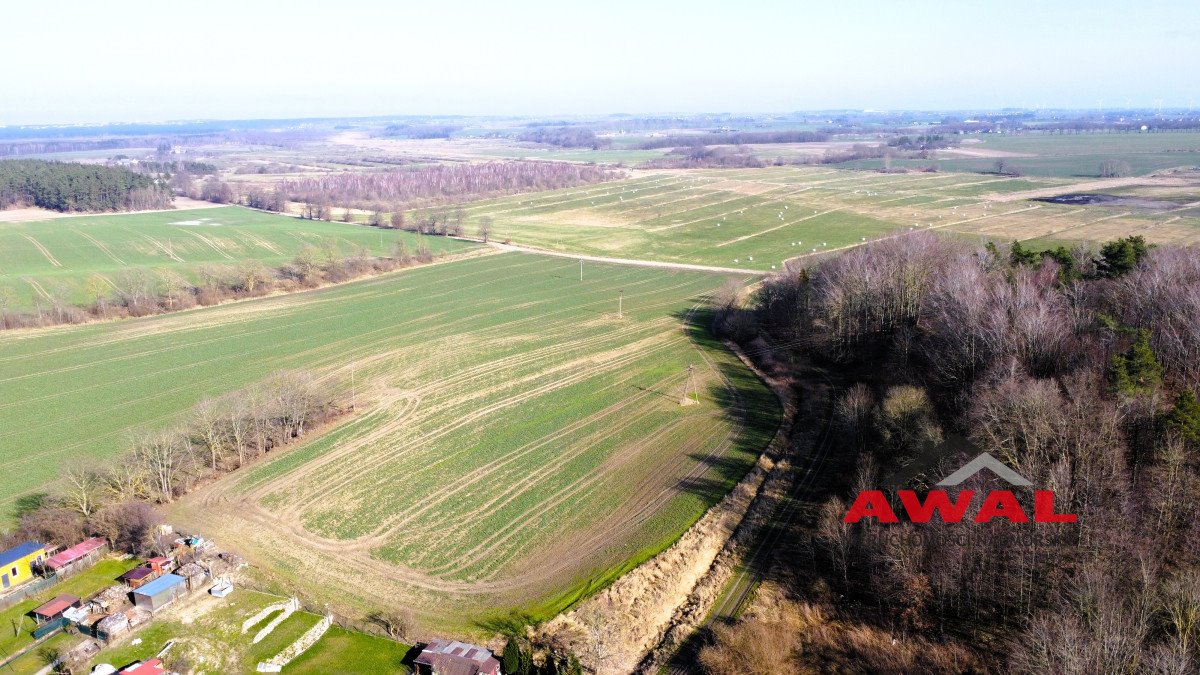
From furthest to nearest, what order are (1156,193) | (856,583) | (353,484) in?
(1156,193) < (353,484) < (856,583)

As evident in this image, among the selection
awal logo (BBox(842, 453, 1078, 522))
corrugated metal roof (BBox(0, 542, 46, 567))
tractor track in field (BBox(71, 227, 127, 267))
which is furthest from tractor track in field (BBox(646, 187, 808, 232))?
corrugated metal roof (BBox(0, 542, 46, 567))

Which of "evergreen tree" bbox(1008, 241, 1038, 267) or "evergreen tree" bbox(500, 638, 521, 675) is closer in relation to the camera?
"evergreen tree" bbox(500, 638, 521, 675)

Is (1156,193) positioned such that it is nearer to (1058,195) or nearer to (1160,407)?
(1058,195)

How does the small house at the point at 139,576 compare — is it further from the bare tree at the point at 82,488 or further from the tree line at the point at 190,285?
the tree line at the point at 190,285

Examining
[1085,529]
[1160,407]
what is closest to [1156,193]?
[1160,407]

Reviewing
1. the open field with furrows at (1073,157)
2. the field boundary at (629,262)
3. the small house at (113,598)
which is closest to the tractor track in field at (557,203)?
the field boundary at (629,262)

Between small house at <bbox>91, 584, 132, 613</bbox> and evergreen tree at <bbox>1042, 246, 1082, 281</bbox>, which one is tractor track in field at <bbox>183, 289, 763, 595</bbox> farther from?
evergreen tree at <bbox>1042, 246, 1082, 281</bbox>

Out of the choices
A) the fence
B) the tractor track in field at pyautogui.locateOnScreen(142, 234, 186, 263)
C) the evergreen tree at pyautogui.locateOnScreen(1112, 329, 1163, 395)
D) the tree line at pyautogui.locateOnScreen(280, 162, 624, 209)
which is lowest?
the fence

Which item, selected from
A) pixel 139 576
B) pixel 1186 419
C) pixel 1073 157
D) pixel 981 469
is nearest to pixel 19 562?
pixel 139 576
